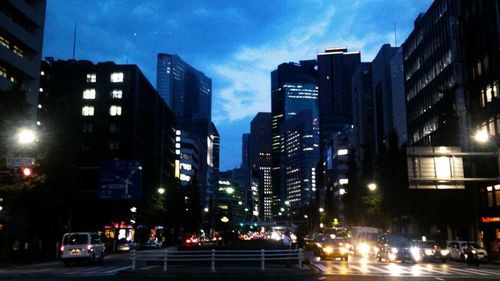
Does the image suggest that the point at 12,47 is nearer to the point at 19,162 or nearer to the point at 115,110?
the point at 19,162

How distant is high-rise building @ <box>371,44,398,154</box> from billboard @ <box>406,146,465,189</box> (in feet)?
247

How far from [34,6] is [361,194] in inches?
2137

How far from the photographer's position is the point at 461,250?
42.8m

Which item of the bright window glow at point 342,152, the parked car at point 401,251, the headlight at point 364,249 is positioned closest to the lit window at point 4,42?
the headlight at point 364,249

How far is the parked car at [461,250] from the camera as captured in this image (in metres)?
41.8

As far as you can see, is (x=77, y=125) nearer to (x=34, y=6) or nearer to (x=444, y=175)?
(x=34, y=6)

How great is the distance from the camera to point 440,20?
241 feet

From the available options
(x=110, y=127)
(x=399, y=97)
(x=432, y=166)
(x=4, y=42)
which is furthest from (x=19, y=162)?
(x=399, y=97)

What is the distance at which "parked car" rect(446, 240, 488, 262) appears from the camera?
137 feet

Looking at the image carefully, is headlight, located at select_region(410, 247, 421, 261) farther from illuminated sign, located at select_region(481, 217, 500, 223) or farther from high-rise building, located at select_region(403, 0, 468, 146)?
high-rise building, located at select_region(403, 0, 468, 146)

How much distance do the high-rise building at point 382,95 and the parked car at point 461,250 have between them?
2382 inches

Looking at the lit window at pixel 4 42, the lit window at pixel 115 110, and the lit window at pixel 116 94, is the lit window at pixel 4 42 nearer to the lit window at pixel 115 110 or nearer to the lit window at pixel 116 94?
the lit window at pixel 115 110

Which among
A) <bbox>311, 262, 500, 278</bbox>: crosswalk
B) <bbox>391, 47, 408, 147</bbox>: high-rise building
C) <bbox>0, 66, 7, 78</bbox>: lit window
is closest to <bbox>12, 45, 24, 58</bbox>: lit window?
<bbox>0, 66, 7, 78</bbox>: lit window

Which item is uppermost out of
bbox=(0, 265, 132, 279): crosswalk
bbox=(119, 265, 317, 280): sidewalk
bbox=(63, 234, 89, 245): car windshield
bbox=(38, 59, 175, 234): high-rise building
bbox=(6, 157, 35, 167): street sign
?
bbox=(38, 59, 175, 234): high-rise building
